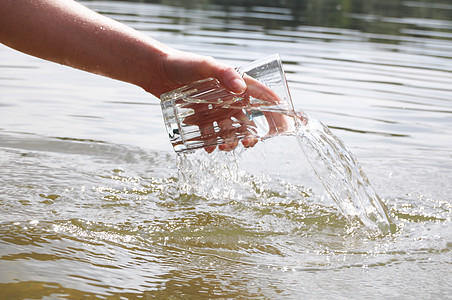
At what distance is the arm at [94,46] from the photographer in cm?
→ 315

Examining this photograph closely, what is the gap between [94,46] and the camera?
3.29 m

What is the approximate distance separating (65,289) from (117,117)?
3.73 meters

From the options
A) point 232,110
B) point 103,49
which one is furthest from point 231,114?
point 103,49

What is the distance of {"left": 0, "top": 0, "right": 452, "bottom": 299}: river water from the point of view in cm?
284

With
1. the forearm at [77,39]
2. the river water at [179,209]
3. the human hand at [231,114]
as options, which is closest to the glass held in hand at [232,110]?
the human hand at [231,114]

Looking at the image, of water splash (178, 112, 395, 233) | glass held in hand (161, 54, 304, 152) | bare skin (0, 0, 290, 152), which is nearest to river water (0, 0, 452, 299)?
water splash (178, 112, 395, 233)

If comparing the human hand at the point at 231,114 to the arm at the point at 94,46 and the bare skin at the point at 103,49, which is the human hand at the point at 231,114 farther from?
the arm at the point at 94,46

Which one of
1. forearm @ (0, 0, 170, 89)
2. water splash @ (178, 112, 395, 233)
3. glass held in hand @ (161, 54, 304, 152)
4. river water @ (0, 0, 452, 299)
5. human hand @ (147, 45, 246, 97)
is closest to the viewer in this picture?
river water @ (0, 0, 452, 299)

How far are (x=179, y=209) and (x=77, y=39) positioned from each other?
3.71ft

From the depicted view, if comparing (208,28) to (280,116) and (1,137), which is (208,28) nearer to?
(1,137)

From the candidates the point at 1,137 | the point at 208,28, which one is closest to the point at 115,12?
the point at 208,28

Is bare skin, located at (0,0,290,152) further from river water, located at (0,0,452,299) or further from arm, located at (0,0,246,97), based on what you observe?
river water, located at (0,0,452,299)

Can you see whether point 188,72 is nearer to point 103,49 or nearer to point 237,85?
point 237,85

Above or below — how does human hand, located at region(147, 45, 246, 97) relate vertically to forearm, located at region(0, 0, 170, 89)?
below
